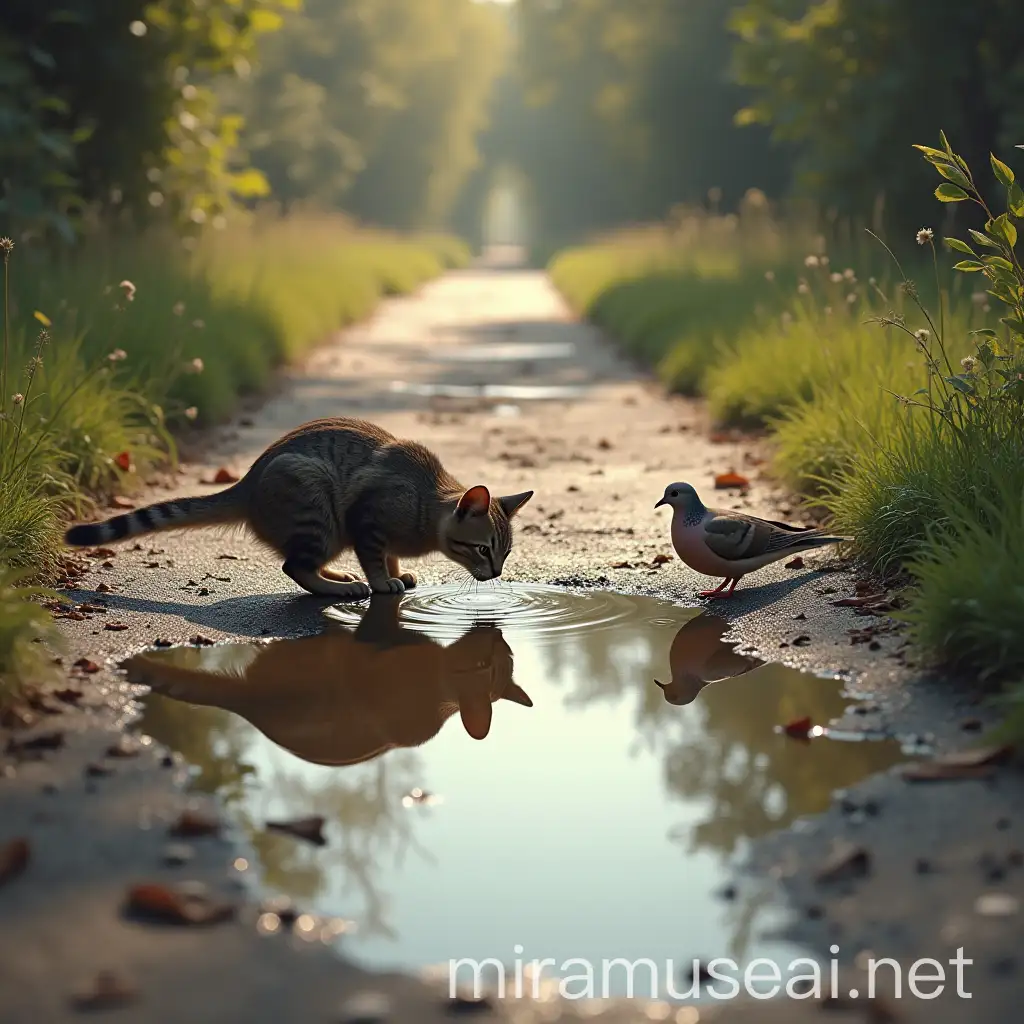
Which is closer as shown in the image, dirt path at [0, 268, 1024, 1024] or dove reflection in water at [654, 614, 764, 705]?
dirt path at [0, 268, 1024, 1024]

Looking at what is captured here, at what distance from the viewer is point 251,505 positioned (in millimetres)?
6449

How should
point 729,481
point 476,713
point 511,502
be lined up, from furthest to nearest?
point 729,481, point 511,502, point 476,713

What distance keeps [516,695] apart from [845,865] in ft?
6.22

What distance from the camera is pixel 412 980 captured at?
302 centimetres

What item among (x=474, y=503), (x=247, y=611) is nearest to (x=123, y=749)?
(x=247, y=611)

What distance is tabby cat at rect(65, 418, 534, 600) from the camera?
6312 millimetres

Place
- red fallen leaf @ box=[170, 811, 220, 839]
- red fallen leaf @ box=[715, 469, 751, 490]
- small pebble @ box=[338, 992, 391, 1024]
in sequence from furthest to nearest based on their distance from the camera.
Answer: red fallen leaf @ box=[715, 469, 751, 490] < red fallen leaf @ box=[170, 811, 220, 839] < small pebble @ box=[338, 992, 391, 1024]

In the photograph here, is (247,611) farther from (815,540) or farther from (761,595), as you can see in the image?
(815,540)

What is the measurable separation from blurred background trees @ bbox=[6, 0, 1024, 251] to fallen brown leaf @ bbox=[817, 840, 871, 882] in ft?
29.1

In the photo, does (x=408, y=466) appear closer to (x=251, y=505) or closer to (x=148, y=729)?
(x=251, y=505)

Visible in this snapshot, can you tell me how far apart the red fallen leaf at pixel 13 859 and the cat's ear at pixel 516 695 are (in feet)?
6.60

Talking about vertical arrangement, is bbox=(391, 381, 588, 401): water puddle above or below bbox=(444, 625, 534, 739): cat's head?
below

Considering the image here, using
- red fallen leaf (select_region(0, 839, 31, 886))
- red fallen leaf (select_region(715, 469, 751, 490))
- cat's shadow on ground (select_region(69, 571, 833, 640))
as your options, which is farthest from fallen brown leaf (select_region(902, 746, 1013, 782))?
red fallen leaf (select_region(715, 469, 751, 490))

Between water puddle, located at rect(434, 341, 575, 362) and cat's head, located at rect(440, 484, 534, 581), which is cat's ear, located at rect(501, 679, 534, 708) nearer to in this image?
cat's head, located at rect(440, 484, 534, 581)
